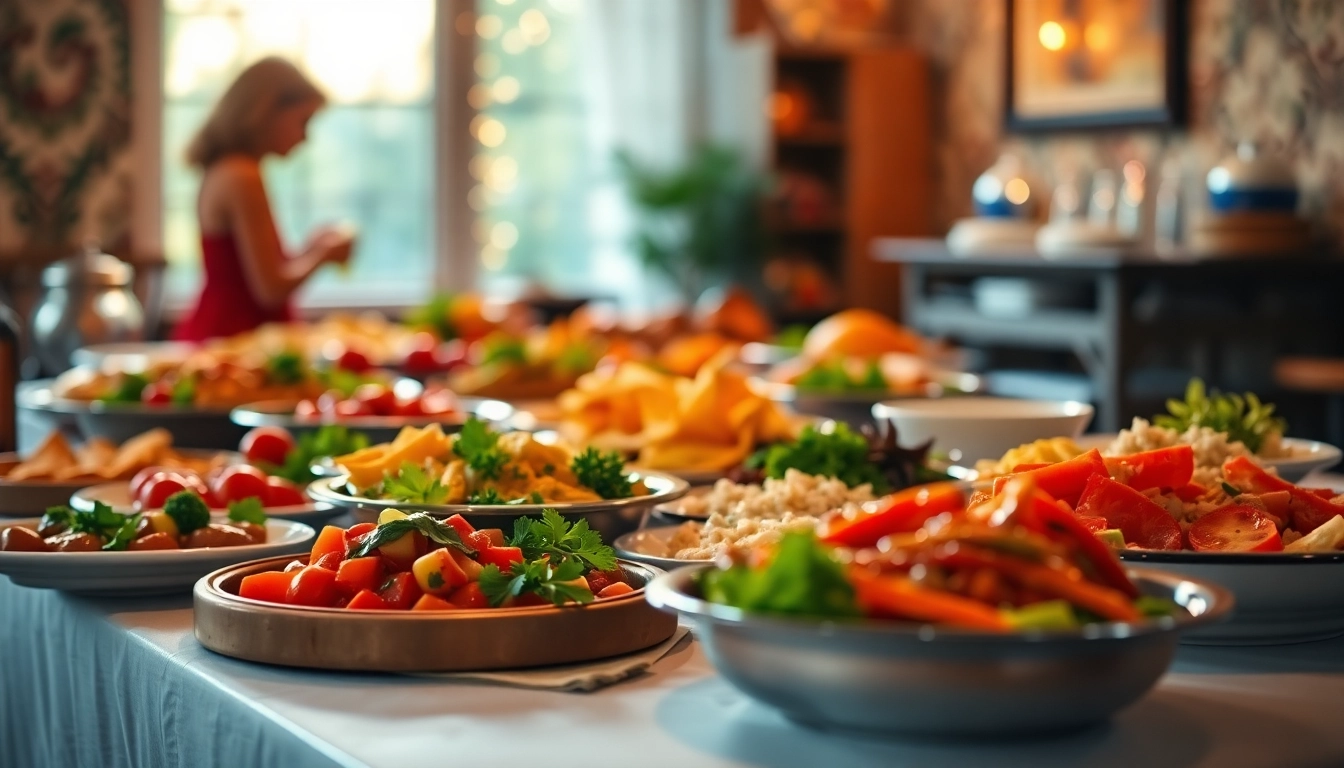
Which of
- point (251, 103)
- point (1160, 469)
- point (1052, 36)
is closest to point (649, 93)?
point (1052, 36)

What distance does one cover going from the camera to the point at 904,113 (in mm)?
7188

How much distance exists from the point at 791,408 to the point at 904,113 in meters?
4.87

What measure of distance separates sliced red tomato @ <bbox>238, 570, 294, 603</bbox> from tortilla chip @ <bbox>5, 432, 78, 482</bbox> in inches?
30.9

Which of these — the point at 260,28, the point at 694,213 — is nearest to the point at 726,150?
the point at 694,213

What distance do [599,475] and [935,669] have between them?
72 centimetres

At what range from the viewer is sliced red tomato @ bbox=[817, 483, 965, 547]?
959mm

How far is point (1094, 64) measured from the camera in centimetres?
606

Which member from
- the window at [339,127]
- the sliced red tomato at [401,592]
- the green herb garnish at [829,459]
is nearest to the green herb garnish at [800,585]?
the sliced red tomato at [401,592]

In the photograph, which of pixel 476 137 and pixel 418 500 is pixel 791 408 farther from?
pixel 476 137

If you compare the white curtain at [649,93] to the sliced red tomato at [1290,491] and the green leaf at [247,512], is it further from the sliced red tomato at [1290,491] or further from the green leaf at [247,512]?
the sliced red tomato at [1290,491]

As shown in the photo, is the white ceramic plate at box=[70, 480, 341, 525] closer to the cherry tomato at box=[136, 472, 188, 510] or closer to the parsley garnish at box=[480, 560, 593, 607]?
the cherry tomato at box=[136, 472, 188, 510]

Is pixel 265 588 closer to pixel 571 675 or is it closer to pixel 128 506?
pixel 571 675

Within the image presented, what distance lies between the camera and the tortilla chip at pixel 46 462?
1895mm

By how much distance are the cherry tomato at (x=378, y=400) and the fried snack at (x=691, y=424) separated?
30 centimetres
